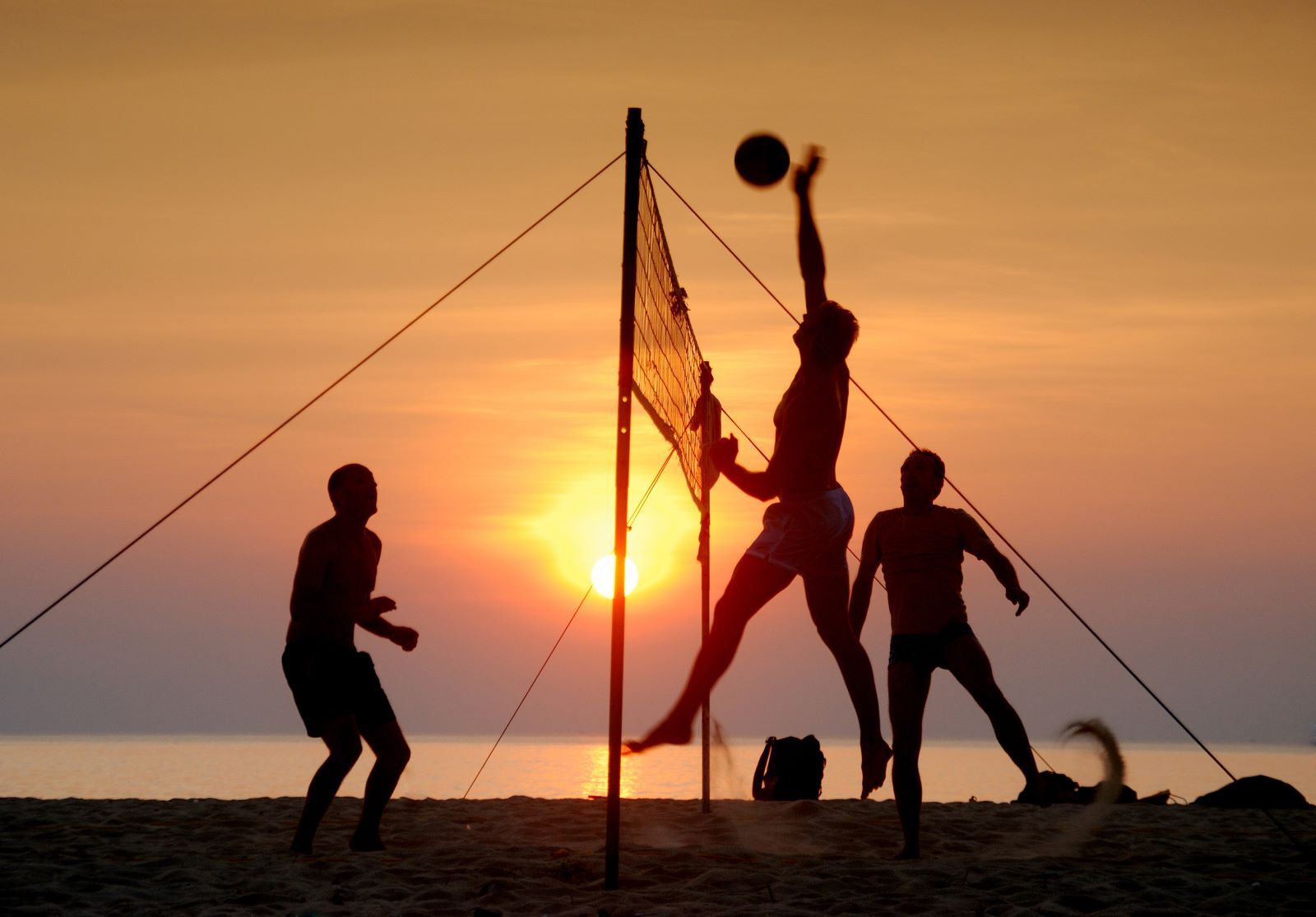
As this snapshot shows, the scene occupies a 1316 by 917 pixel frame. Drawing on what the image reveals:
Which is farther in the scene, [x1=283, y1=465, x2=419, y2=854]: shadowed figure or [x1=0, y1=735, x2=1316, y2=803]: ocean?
[x1=0, y1=735, x2=1316, y2=803]: ocean

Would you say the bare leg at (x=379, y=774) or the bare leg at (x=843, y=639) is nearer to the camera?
the bare leg at (x=843, y=639)

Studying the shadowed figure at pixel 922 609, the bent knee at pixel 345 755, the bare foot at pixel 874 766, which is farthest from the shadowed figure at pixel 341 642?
the shadowed figure at pixel 922 609

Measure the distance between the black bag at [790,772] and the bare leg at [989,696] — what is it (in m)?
3.30

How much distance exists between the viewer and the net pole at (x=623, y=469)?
6.10 m

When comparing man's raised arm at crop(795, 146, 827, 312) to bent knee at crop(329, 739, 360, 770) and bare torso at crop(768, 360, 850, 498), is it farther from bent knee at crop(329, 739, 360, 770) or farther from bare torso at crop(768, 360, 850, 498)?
bent knee at crop(329, 739, 360, 770)

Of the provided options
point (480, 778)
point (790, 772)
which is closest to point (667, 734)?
point (790, 772)

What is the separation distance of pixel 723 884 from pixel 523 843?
1.70 meters

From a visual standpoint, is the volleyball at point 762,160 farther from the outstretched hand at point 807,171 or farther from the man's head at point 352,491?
the man's head at point 352,491

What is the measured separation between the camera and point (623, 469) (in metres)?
6.19

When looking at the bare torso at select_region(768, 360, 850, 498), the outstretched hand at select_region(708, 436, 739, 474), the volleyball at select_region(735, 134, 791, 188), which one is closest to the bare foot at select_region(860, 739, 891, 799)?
the bare torso at select_region(768, 360, 850, 498)

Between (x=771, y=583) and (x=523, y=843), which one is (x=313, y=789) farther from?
(x=771, y=583)

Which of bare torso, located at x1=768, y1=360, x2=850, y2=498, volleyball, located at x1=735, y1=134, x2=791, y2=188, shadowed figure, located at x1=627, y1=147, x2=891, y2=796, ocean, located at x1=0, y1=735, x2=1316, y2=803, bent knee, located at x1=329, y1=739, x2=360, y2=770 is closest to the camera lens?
shadowed figure, located at x1=627, y1=147, x2=891, y2=796

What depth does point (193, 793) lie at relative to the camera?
22344 mm

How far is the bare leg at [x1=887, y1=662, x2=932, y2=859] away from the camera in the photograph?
663cm
